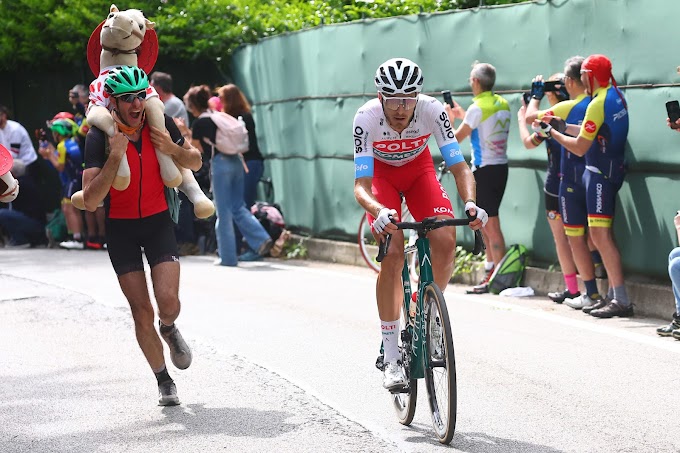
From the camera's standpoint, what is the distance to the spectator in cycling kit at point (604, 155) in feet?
34.0

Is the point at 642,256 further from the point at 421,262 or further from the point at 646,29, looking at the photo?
the point at 421,262

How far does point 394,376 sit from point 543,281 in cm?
519

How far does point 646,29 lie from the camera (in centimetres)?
1043

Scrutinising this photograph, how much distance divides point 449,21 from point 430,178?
5.98m

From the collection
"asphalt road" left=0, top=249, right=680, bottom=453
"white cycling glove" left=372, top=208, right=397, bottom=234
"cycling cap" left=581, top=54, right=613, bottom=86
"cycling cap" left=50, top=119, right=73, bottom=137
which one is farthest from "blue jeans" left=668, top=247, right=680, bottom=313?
"cycling cap" left=50, top=119, right=73, bottom=137

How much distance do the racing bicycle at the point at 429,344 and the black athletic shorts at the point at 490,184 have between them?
5128 mm

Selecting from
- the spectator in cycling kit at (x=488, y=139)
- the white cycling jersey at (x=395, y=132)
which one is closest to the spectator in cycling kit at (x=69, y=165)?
the spectator in cycling kit at (x=488, y=139)

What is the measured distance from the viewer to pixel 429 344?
21.9 feet

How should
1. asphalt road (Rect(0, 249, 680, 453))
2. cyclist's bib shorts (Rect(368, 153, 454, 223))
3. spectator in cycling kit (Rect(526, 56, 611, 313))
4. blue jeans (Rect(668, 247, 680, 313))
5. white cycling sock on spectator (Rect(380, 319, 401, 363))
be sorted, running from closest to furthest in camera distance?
1. asphalt road (Rect(0, 249, 680, 453))
2. white cycling sock on spectator (Rect(380, 319, 401, 363))
3. cyclist's bib shorts (Rect(368, 153, 454, 223))
4. blue jeans (Rect(668, 247, 680, 313))
5. spectator in cycling kit (Rect(526, 56, 611, 313))

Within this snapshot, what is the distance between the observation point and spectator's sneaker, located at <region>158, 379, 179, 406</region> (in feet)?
25.0

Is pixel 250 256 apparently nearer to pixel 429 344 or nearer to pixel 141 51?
pixel 141 51

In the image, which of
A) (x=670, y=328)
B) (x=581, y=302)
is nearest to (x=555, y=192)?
(x=581, y=302)

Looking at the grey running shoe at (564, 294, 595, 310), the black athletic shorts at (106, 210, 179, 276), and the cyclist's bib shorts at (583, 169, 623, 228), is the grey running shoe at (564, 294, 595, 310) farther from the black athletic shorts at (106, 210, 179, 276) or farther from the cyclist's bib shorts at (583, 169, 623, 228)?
the black athletic shorts at (106, 210, 179, 276)

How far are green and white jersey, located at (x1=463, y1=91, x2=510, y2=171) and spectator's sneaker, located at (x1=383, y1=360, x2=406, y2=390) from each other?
17.4 ft
